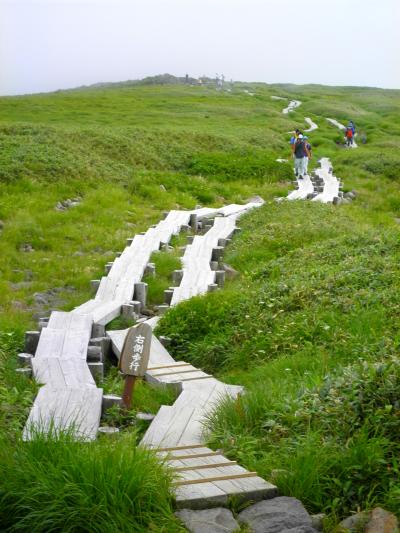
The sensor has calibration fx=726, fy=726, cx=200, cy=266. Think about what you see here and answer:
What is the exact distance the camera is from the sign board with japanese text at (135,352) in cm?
735

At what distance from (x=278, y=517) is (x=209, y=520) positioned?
0.48 m

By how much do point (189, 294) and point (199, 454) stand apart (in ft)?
21.9

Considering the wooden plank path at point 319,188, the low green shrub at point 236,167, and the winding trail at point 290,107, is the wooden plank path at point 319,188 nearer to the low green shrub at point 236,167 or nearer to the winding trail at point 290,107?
the low green shrub at point 236,167

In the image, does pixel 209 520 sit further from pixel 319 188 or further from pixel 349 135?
pixel 349 135

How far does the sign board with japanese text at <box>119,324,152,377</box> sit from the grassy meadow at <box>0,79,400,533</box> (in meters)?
0.53

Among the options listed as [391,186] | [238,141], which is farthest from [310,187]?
[238,141]

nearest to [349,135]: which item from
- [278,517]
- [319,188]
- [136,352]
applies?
[319,188]

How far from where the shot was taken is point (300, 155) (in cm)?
3042

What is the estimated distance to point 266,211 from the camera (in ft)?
68.0

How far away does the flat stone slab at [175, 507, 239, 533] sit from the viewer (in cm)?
477

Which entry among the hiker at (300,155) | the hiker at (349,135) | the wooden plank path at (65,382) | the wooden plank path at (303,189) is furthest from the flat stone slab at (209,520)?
the hiker at (349,135)

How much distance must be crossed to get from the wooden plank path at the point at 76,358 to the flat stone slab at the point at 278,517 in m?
1.45

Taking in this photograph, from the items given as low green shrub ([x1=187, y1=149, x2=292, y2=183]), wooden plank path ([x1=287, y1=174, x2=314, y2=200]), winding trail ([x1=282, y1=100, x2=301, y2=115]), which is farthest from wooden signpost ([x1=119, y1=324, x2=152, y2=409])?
winding trail ([x1=282, y1=100, x2=301, y2=115])

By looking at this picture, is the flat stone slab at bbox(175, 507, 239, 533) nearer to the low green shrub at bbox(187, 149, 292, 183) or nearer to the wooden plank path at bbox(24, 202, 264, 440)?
the wooden plank path at bbox(24, 202, 264, 440)
